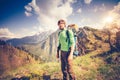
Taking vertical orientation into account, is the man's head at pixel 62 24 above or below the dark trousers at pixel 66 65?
above

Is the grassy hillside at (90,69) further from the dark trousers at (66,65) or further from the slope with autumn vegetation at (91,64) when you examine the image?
the dark trousers at (66,65)

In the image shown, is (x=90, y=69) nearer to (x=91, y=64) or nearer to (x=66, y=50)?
(x=91, y=64)

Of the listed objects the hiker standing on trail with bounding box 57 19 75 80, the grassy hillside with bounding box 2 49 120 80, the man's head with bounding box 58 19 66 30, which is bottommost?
the grassy hillside with bounding box 2 49 120 80

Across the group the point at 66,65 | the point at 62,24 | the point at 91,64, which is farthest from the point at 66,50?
the point at 91,64

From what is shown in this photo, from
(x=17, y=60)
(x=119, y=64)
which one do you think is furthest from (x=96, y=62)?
(x=17, y=60)

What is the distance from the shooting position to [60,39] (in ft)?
25.1

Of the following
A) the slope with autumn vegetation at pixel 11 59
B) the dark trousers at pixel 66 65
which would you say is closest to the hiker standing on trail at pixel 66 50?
the dark trousers at pixel 66 65

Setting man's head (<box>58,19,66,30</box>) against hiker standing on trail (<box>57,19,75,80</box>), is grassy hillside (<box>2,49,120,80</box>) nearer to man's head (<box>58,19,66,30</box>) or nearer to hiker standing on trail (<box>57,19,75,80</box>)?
hiker standing on trail (<box>57,19,75,80</box>)

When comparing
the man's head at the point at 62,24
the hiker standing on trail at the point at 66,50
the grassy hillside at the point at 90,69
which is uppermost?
the man's head at the point at 62,24

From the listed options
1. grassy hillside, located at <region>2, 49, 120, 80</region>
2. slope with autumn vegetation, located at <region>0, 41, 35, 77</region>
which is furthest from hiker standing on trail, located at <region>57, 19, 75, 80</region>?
slope with autumn vegetation, located at <region>0, 41, 35, 77</region>

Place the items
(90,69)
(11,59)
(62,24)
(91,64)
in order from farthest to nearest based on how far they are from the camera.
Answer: (11,59) < (91,64) < (90,69) < (62,24)

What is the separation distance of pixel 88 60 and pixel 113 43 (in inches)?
131

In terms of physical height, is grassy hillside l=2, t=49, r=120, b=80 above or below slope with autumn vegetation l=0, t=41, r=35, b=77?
below

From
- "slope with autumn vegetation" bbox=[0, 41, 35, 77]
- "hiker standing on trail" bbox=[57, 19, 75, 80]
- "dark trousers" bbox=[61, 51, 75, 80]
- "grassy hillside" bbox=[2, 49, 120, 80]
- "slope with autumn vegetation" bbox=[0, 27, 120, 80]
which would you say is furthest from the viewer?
"slope with autumn vegetation" bbox=[0, 41, 35, 77]
